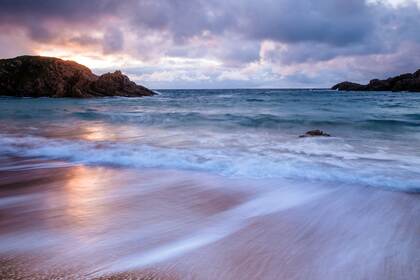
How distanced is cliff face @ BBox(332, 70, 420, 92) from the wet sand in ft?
291

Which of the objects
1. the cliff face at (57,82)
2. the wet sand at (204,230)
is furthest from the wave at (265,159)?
the cliff face at (57,82)

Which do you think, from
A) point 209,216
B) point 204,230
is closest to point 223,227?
point 204,230

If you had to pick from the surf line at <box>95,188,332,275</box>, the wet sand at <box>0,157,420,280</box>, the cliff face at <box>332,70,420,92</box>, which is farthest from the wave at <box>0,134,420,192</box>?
the cliff face at <box>332,70,420,92</box>

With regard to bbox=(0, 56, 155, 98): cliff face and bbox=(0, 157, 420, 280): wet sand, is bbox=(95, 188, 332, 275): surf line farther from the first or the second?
bbox=(0, 56, 155, 98): cliff face

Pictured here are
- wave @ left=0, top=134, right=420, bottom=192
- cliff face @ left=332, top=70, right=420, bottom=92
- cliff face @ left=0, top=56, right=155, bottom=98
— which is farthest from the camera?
cliff face @ left=332, top=70, right=420, bottom=92

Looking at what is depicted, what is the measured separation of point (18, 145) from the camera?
880 centimetres

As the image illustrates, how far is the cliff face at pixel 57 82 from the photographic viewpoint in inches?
2096

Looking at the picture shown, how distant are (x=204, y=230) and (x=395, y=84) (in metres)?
100

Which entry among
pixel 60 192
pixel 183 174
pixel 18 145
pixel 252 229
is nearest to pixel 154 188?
pixel 183 174

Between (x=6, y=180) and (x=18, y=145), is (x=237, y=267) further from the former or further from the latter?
(x=18, y=145)

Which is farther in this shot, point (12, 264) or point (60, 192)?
point (60, 192)

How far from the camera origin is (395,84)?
89000 mm

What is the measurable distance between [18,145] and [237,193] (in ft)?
22.6

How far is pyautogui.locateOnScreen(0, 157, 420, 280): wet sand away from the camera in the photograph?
2.58 m
